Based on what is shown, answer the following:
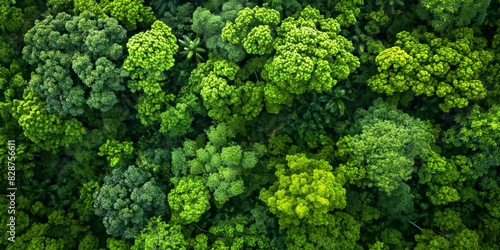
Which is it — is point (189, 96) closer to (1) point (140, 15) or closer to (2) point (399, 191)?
(1) point (140, 15)

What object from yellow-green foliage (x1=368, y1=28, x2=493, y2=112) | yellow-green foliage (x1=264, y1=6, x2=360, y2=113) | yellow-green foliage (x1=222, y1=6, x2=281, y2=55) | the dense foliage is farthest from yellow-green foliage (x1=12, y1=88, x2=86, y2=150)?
yellow-green foliage (x1=368, y1=28, x2=493, y2=112)

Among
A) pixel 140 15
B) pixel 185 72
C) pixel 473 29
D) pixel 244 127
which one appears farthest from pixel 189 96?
pixel 473 29

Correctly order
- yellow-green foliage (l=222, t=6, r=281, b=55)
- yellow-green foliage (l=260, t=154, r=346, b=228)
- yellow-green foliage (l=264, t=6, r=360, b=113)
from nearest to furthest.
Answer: yellow-green foliage (l=260, t=154, r=346, b=228) < yellow-green foliage (l=264, t=6, r=360, b=113) < yellow-green foliage (l=222, t=6, r=281, b=55)

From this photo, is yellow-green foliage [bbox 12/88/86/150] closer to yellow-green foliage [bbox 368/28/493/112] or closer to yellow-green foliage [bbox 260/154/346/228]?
yellow-green foliage [bbox 260/154/346/228]

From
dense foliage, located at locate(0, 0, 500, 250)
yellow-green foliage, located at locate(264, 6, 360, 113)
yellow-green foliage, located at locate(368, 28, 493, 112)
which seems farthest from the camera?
yellow-green foliage, located at locate(368, 28, 493, 112)

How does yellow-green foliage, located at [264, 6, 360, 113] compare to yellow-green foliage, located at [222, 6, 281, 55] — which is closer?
yellow-green foliage, located at [264, 6, 360, 113]

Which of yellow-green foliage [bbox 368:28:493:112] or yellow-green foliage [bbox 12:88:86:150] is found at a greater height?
yellow-green foliage [bbox 368:28:493:112]

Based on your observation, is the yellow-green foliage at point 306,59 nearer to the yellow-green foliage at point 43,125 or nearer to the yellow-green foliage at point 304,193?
the yellow-green foliage at point 304,193

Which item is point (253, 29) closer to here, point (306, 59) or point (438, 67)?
point (306, 59)

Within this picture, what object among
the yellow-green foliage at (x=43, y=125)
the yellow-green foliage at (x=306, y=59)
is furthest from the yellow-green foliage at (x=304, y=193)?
the yellow-green foliage at (x=43, y=125)
